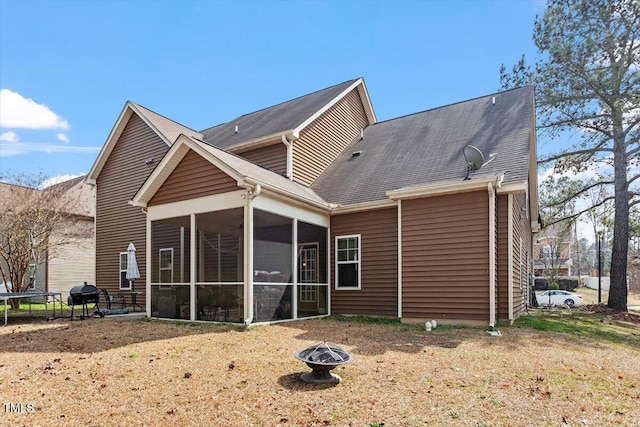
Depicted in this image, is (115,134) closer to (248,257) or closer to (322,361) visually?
(248,257)

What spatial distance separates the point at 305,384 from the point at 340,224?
23.8 feet

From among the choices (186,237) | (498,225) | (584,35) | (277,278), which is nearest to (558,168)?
(584,35)

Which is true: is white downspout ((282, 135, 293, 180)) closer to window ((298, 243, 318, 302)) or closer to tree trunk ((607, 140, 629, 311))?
window ((298, 243, 318, 302))

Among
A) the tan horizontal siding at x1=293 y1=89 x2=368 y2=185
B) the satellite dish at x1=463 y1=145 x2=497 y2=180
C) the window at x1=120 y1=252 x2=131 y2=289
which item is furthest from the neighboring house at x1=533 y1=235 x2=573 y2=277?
the window at x1=120 y1=252 x2=131 y2=289

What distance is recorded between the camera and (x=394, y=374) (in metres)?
5.21

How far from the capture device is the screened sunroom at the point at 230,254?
905cm

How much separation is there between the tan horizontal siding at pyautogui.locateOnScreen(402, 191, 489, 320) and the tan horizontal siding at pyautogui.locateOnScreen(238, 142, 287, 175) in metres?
4.47

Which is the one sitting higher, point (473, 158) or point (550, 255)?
point (473, 158)

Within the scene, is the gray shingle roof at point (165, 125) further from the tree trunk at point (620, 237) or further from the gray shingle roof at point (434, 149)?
the tree trunk at point (620, 237)

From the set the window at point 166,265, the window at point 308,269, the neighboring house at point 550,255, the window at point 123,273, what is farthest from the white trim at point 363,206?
the neighboring house at point 550,255

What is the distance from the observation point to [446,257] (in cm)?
954

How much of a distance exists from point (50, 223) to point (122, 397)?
14.1 metres

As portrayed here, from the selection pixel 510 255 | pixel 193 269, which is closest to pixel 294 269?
pixel 193 269

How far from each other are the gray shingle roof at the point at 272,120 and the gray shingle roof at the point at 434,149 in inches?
81.1
